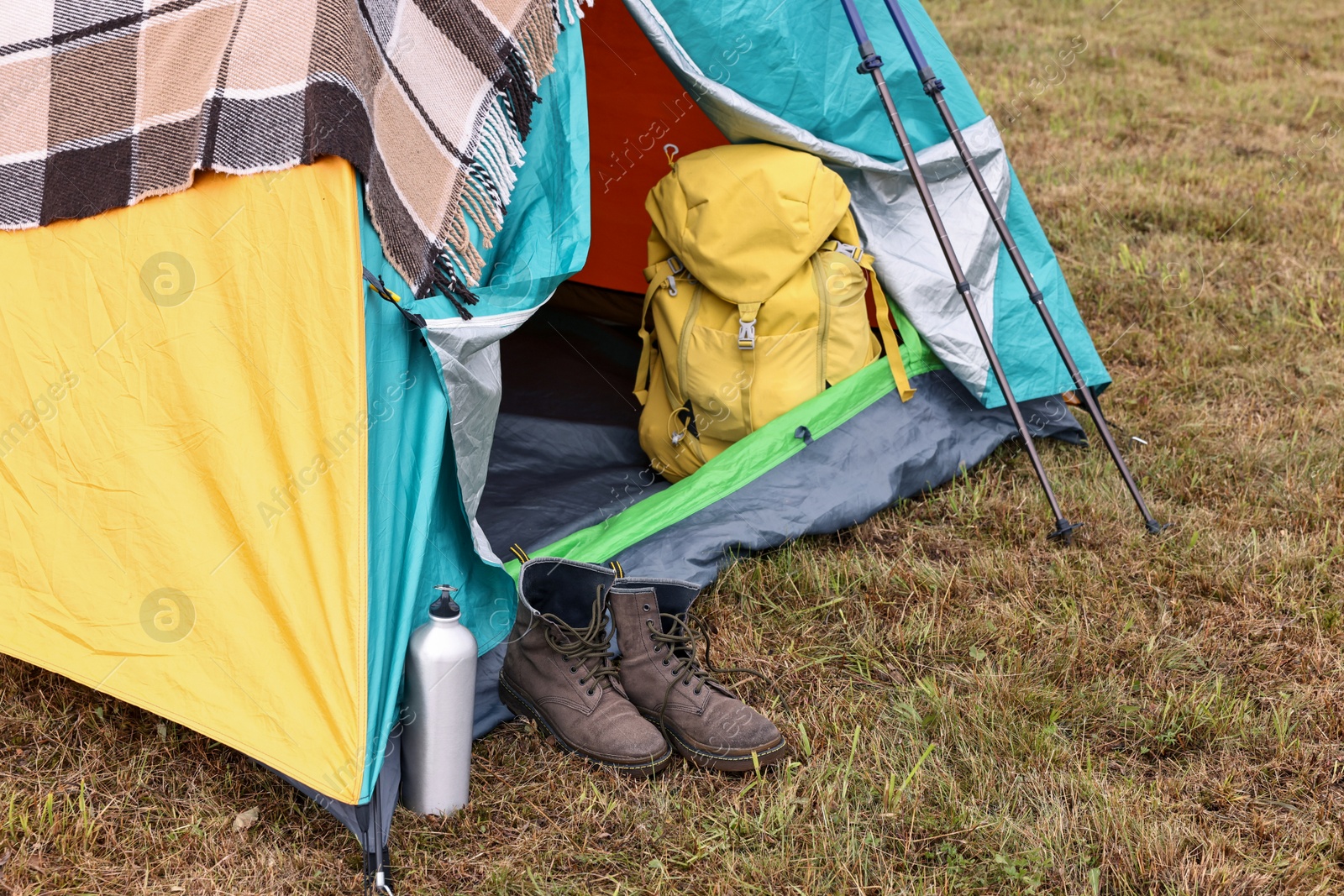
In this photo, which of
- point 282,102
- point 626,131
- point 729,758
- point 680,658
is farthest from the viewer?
point 626,131

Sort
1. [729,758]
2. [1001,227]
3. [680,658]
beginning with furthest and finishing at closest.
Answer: [1001,227], [680,658], [729,758]

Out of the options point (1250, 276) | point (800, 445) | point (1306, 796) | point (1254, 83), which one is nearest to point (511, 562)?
point (800, 445)

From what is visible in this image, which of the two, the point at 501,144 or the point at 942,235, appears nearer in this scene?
the point at 501,144

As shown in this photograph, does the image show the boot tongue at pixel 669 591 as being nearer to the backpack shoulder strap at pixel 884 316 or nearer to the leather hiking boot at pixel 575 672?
the leather hiking boot at pixel 575 672

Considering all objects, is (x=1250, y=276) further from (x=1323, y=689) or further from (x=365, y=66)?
(x=365, y=66)

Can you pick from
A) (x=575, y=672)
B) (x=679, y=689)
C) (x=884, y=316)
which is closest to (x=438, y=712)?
(x=575, y=672)

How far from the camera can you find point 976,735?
1.90 metres

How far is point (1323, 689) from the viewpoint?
2.02 metres

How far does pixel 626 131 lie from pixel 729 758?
6.20 ft

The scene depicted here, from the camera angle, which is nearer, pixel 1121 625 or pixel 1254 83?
pixel 1121 625

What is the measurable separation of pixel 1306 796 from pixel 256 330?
1.79 metres

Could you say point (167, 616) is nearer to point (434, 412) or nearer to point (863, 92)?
point (434, 412)

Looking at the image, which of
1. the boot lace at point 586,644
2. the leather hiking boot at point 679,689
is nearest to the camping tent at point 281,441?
the boot lace at point 586,644

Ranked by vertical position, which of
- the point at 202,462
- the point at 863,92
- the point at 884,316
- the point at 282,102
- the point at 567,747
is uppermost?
the point at 282,102
